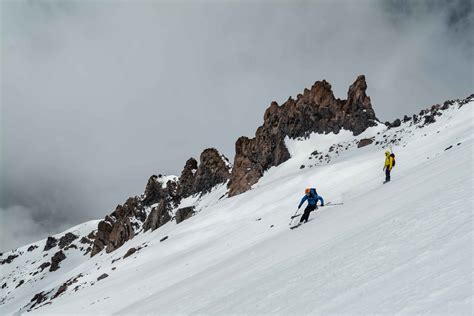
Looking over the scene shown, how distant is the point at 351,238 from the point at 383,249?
259 cm

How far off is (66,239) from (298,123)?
407 ft

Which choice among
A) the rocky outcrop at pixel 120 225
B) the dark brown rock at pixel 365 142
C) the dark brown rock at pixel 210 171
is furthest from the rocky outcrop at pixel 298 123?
the rocky outcrop at pixel 120 225

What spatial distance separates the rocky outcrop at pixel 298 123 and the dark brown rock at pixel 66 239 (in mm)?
106144

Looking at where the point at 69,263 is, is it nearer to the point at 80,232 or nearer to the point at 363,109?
the point at 80,232

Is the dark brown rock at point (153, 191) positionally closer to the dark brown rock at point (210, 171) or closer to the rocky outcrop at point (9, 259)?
the dark brown rock at point (210, 171)

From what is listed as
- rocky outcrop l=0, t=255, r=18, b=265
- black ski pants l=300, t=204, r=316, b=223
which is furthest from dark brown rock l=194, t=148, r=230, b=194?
rocky outcrop l=0, t=255, r=18, b=265

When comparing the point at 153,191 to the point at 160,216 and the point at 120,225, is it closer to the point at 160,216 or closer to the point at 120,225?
the point at 120,225

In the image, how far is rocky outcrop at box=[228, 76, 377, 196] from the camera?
71.3 m

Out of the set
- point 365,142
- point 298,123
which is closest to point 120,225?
point 298,123

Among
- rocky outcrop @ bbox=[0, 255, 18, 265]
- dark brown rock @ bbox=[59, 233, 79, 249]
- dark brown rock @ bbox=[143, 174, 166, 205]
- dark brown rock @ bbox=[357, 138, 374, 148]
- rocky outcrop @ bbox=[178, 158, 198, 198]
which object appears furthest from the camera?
rocky outcrop @ bbox=[0, 255, 18, 265]

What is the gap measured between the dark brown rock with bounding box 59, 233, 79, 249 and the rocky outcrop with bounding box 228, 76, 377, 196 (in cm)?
10614

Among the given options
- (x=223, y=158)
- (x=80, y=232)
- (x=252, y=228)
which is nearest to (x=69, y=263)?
(x=80, y=232)

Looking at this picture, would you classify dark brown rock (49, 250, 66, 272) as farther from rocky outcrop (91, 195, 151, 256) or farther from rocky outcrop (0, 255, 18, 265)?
rocky outcrop (0, 255, 18, 265)

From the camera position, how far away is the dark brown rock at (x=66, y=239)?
504ft
